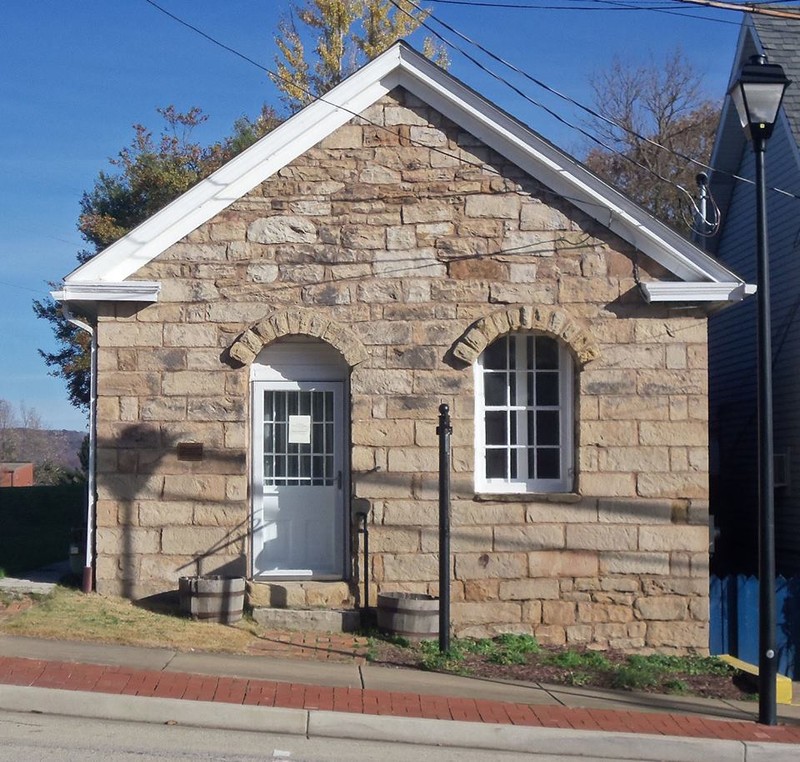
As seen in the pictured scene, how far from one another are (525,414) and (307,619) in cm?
301

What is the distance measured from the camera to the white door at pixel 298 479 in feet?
37.4

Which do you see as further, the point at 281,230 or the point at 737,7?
the point at 281,230

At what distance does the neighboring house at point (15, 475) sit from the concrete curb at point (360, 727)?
3500 cm

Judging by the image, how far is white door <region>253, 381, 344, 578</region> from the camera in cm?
1140

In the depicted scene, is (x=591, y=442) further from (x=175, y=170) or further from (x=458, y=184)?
(x=175, y=170)

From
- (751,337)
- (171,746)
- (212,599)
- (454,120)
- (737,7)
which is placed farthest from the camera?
(751,337)

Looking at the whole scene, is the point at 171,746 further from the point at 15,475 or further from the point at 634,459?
the point at 15,475

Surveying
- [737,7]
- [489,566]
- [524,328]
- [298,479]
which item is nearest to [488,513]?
[489,566]

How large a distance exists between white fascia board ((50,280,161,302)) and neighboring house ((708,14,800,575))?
6.73m

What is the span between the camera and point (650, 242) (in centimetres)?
1112

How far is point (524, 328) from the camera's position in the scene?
11086 mm

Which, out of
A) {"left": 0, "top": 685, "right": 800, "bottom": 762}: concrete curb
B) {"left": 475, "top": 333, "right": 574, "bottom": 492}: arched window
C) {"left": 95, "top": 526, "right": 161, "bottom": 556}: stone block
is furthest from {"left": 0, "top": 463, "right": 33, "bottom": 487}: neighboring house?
{"left": 0, "top": 685, "right": 800, "bottom": 762}: concrete curb

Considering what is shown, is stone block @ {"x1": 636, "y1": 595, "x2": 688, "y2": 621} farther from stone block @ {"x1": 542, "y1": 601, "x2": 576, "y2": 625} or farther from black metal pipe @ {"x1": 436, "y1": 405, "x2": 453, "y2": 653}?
black metal pipe @ {"x1": 436, "y1": 405, "x2": 453, "y2": 653}

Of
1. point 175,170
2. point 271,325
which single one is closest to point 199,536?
point 271,325
